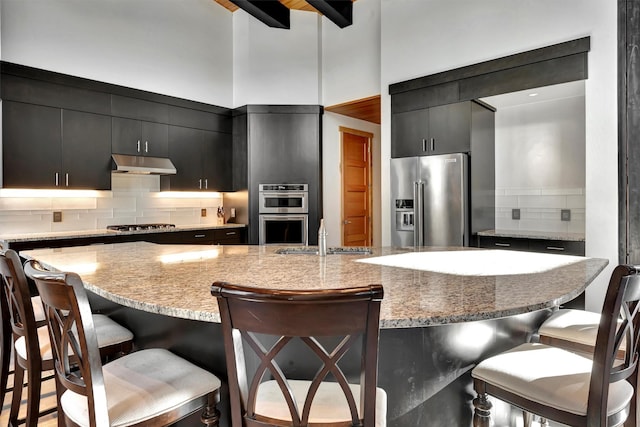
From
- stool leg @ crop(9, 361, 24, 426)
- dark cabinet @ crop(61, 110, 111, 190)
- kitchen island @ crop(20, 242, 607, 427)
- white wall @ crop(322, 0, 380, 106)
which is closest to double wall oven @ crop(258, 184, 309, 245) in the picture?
white wall @ crop(322, 0, 380, 106)

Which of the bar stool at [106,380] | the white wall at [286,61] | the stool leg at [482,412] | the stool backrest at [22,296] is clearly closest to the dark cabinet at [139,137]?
the white wall at [286,61]

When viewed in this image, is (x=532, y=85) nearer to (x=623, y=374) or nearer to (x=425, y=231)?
(x=425, y=231)

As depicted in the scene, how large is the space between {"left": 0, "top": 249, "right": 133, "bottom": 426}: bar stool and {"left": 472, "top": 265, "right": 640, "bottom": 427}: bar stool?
1506 millimetres

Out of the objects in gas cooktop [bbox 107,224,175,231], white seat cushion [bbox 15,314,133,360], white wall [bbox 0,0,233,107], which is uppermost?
white wall [bbox 0,0,233,107]

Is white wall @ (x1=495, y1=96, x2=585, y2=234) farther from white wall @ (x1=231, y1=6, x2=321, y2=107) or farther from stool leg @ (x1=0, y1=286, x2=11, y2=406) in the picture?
stool leg @ (x1=0, y1=286, x2=11, y2=406)

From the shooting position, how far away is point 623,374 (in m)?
1.23

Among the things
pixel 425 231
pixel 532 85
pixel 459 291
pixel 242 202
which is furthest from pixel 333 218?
pixel 459 291

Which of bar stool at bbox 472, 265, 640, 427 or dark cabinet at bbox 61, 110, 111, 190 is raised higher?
dark cabinet at bbox 61, 110, 111, 190

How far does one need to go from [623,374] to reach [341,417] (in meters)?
0.90

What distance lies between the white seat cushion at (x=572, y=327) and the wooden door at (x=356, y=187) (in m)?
4.00

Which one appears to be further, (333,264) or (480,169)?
(480,169)

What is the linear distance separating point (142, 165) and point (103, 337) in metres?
3.23

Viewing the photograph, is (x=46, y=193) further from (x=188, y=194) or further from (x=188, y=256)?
(x=188, y=256)

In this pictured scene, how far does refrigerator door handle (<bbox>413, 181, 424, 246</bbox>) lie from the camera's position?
4180mm
